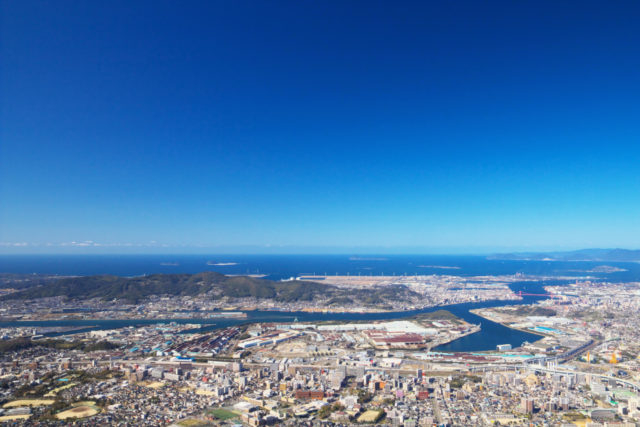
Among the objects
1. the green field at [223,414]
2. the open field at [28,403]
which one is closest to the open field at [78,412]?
the open field at [28,403]

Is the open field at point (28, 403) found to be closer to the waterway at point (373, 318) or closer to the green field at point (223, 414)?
the green field at point (223, 414)

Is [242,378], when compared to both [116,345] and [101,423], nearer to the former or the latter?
Result: [101,423]

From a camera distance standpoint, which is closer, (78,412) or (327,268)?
(78,412)

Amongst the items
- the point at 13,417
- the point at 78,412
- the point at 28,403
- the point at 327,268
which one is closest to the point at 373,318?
the point at 78,412

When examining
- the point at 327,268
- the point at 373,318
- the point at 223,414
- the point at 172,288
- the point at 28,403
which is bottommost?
the point at 373,318

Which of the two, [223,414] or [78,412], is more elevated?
[78,412]

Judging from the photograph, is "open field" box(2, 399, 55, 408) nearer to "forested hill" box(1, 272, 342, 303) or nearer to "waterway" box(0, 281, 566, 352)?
"waterway" box(0, 281, 566, 352)

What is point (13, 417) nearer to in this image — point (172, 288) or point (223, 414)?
point (223, 414)

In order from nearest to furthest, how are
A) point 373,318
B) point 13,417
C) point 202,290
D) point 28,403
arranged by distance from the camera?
point 13,417
point 28,403
point 373,318
point 202,290

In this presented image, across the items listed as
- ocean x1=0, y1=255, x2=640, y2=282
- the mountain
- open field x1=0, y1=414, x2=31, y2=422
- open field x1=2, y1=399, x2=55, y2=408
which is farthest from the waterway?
ocean x1=0, y1=255, x2=640, y2=282
